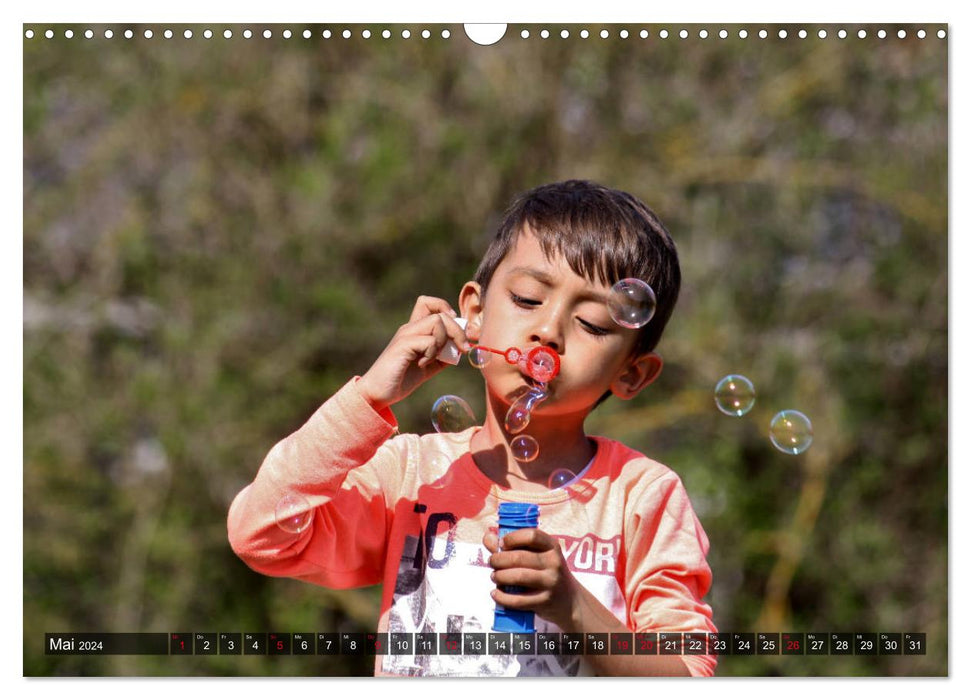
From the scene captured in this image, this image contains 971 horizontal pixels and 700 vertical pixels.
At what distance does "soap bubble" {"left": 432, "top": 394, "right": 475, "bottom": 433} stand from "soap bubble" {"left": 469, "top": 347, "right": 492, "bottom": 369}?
0.12 m

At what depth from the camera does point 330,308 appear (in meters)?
3.08

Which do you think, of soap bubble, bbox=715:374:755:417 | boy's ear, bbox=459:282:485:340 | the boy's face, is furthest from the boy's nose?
soap bubble, bbox=715:374:755:417

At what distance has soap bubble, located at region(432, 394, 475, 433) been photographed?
1.45 meters

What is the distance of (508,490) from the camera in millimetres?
1334

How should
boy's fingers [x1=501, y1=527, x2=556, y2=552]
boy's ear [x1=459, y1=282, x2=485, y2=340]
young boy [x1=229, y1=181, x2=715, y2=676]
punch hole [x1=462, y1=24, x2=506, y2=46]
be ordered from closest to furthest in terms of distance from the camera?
boy's fingers [x1=501, y1=527, x2=556, y2=552], young boy [x1=229, y1=181, x2=715, y2=676], boy's ear [x1=459, y1=282, x2=485, y2=340], punch hole [x1=462, y1=24, x2=506, y2=46]

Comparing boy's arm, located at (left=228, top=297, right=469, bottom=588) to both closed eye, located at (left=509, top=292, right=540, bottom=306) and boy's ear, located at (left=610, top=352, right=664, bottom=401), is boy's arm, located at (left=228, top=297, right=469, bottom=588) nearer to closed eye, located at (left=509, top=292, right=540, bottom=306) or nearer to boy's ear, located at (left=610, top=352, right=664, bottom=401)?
closed eye, located at (left=509, top=292, right=540, bottom=306)

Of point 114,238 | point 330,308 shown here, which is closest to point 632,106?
point 330,308

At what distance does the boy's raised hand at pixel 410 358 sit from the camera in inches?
50.3

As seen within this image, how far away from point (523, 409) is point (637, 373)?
17 centimetres

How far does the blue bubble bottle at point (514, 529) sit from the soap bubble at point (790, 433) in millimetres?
566

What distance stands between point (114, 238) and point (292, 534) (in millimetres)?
2005

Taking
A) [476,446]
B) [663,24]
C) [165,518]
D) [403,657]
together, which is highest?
[663,24]

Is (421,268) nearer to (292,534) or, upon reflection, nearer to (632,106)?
(632,106)

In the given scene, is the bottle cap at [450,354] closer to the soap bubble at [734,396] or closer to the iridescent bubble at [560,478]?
the iridescent bubble at [560,478]
